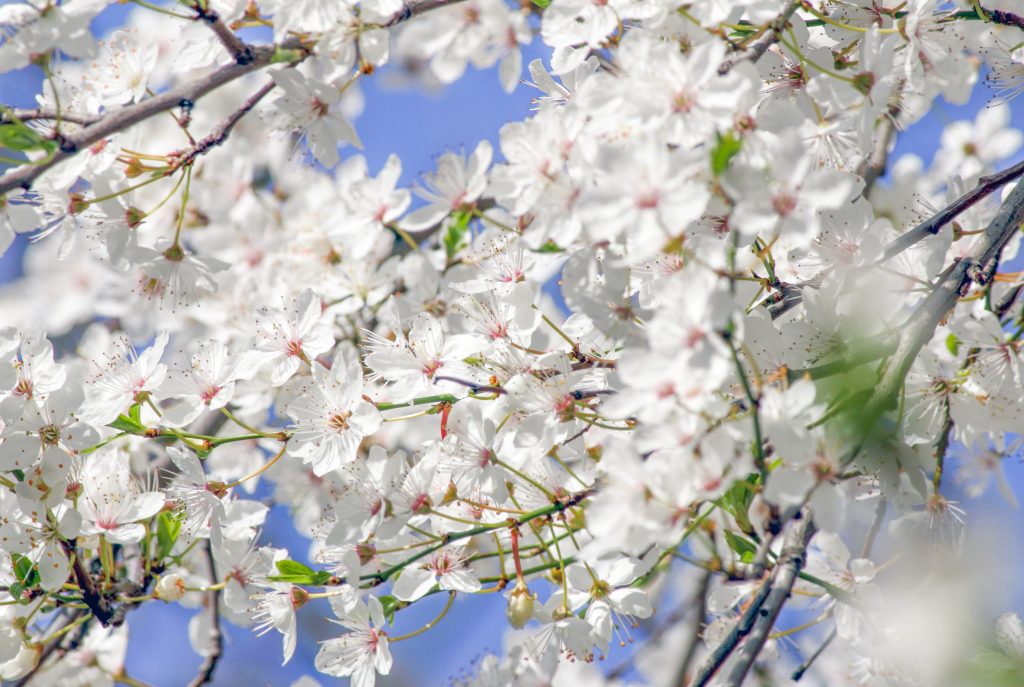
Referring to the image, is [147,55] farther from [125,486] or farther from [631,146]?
[631,146]

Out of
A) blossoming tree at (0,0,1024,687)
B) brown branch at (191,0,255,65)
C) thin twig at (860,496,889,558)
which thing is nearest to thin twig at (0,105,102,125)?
blossoming tree at (0,0,1024,687)

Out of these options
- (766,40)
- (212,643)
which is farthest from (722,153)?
(212,643)

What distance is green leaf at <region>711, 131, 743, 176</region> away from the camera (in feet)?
3.51

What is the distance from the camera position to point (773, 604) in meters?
1.31

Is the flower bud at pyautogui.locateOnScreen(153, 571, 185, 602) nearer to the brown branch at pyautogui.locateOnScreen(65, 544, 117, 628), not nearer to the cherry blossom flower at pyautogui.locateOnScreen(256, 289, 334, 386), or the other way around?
the brown branch at pyautogui.locateOnScreen(65, 544, 117, 628)

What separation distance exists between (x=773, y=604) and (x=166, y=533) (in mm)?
1210

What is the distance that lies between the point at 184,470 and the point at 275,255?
0.74 metres

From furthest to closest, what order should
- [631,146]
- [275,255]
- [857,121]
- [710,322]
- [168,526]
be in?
[275,255]
[168,526]
[857,121]
[631,146]
[710,322]

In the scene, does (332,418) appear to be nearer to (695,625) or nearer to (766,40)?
(766,40)

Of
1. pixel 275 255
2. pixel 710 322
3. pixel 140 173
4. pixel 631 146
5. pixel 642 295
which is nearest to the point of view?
pixel 710 322

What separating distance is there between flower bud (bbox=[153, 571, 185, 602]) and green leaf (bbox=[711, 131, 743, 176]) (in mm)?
1383

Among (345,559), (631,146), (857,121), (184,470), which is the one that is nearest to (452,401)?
(345,559)

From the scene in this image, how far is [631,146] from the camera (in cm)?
120

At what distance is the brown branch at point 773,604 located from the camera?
126cm
